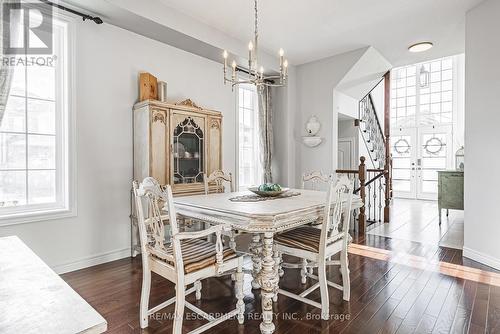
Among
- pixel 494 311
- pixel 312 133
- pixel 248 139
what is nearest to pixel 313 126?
pixel 312 133

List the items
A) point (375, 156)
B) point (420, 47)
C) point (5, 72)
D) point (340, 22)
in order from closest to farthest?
point (5, 72) → point (340, 22) → point (420, 47) → point (375, 156)

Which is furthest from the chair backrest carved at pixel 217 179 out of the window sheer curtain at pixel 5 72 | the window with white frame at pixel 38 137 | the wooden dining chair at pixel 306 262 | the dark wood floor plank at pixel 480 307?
the dark wood floor plank at pixel 480 307

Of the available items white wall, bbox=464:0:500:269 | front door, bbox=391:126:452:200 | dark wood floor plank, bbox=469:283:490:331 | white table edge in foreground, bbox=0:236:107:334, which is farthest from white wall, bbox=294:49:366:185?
front door, bbox=391:126:452:200

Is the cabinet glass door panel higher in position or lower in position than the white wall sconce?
lower

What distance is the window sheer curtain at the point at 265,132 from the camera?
16.1 ft

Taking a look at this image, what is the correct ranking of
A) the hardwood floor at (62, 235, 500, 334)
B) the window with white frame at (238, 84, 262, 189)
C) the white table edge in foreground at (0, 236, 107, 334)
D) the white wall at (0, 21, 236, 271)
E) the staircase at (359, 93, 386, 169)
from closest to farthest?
the white table edge in foreground at (0, 236, 107, 334) → the hardwood floor at (62, 235, 500, 334) → the white wall at (0, 21, 236, 271) → the window with white frame at (238, 84, 262, 189) → the staircase at (359, 93, 386, 169)

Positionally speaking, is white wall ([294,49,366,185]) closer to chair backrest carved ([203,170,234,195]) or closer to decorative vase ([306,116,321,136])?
decorative vase ([306,116,321,136])

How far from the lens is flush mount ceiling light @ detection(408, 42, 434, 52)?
4195 millimetres

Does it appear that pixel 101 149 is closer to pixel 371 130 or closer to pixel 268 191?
pixel 268 191

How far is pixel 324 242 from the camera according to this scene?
1.99 metres

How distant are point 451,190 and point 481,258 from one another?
206 centimetres

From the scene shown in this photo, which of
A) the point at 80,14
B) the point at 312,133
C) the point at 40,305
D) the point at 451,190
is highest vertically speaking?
the point at 80,14

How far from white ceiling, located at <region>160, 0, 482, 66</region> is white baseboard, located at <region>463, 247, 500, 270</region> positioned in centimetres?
274

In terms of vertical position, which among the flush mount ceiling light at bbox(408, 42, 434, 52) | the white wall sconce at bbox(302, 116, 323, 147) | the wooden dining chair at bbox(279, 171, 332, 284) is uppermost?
the flush mount ceiling light at bbox(408, 42, 434, 52)
